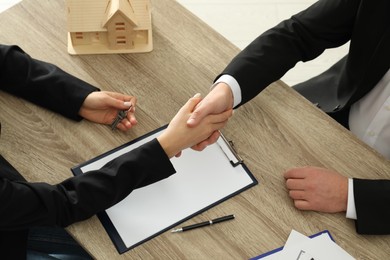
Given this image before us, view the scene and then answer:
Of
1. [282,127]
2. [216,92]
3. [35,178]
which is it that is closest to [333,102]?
[282,127]

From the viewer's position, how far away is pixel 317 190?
Answer: 1454mm

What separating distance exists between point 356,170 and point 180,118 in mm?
517

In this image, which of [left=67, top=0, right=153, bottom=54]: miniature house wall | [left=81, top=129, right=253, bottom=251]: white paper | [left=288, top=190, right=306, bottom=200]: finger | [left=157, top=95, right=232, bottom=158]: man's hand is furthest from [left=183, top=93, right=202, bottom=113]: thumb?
[left=288, top=190, right=306, bottom=200]: finger

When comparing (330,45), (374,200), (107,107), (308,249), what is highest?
(330,45)

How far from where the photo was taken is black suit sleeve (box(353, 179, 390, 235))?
4.66 ft

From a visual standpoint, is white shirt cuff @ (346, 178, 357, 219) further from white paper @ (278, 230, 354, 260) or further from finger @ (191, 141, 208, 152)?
finger @ (191, 141, 208, 152)

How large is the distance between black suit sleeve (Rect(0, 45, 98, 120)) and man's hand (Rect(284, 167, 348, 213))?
638 millimetres

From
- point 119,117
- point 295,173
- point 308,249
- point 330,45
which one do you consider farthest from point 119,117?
point 330,45

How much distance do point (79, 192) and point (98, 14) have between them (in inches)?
22.0

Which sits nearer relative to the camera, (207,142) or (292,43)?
(207,142)

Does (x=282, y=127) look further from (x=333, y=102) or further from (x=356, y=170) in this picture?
(x=333, y=102)

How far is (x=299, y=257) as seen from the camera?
1.37 metres

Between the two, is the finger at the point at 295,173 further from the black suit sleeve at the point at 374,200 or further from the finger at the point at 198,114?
the finger at the point at 198,114

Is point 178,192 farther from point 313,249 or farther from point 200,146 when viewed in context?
point 313,249
